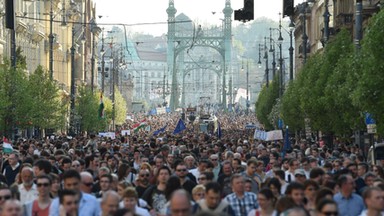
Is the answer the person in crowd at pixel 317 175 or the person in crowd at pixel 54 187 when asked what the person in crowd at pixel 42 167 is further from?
the person in crowd at pixel 317 175

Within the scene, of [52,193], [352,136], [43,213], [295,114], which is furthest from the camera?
[295,114]

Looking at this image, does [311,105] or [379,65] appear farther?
[311,105]

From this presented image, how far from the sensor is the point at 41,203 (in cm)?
1401

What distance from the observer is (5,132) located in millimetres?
55250

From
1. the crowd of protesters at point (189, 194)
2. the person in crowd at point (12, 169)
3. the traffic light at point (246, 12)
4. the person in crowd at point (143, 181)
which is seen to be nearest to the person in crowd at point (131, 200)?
the crowd of protesters at point (189, 194)

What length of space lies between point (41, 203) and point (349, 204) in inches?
144

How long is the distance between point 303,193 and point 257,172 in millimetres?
6979

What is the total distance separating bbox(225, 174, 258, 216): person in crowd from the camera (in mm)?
14367

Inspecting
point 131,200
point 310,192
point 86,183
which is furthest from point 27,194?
point 310,192

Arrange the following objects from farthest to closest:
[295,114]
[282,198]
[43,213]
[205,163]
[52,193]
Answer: [295,114] < [205,163] < [52,193] < [43,213] < [282,198]

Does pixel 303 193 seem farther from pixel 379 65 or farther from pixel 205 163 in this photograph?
pixel 379 65

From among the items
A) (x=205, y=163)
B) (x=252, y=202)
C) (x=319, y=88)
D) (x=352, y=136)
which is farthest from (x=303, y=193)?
(x=352, y=136)

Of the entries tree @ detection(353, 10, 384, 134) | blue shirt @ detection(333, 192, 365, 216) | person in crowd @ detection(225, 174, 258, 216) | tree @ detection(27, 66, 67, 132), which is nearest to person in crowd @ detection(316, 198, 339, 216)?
person in crowd @ detection(225, 174, 258, 216)

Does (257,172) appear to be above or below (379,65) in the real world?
below
